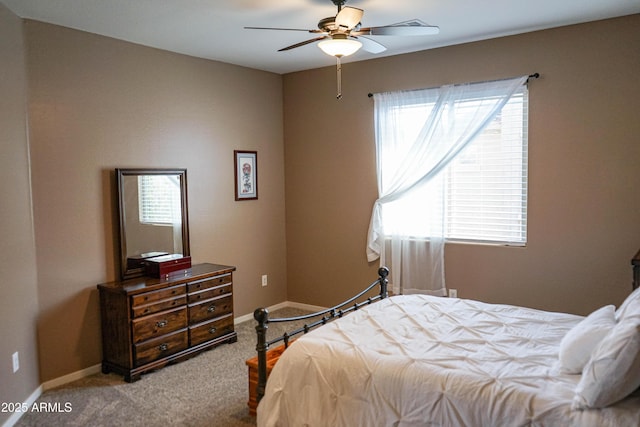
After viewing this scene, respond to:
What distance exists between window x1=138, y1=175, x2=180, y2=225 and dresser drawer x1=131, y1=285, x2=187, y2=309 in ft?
2.17

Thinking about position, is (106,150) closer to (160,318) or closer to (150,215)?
(150,215)

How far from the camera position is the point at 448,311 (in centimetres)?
320

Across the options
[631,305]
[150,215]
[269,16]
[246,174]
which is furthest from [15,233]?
[631,305]

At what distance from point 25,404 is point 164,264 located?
4.53 feet

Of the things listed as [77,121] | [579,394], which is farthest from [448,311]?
[77,121]

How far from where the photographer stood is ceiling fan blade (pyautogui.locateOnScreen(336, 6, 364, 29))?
2.75m

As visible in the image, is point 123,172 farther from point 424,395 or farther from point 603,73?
point 603,73

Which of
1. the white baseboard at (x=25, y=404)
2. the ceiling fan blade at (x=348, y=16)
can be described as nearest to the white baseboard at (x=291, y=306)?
the white baseboard at (x=25, y=404)

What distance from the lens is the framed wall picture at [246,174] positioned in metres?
5.14

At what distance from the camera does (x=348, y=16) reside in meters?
2.79

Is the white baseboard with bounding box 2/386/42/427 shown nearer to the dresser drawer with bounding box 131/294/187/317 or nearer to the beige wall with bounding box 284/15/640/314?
the dresser drawer with bounding box 131/294/187/317

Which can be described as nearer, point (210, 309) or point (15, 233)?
point (15, 233)

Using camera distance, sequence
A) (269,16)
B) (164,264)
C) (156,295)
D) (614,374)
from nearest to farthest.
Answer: (614,374) → (269,16) → (156,295) → (164,264)

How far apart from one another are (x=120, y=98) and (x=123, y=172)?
2.05 feet
